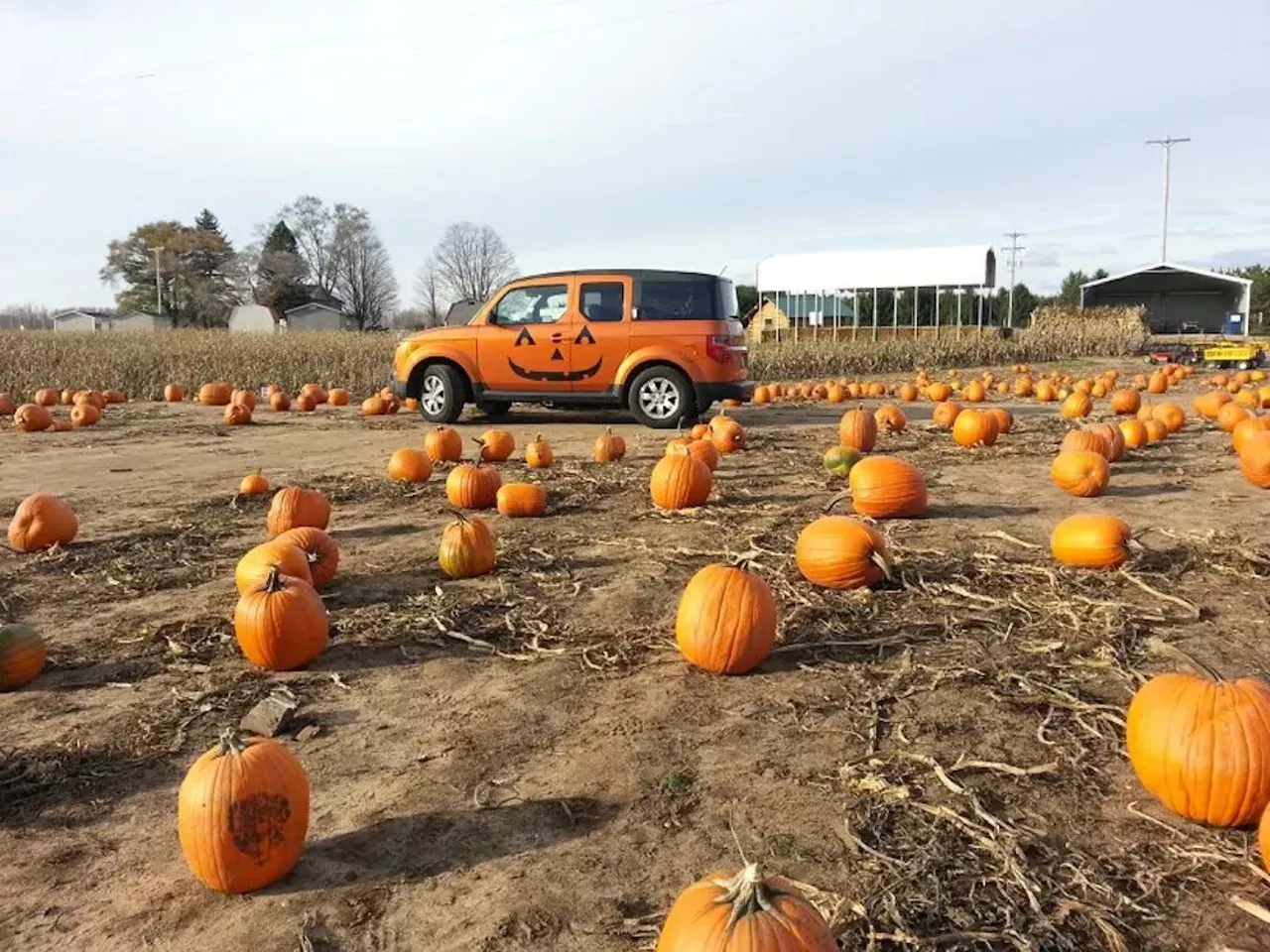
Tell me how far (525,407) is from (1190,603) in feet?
43.6

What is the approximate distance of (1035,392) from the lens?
57.7 ft

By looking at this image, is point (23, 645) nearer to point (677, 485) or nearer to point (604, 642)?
point (604, 642)

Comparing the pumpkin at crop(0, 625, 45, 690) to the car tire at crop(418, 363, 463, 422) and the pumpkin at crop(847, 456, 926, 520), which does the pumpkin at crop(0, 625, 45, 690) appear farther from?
the car tire at crop(418, 363, 463, 422)

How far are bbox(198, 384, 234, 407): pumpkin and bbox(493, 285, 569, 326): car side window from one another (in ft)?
26.4

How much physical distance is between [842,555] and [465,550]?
80.3 inches

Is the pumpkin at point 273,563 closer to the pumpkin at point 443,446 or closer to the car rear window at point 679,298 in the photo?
the pumpkin at point 443,446

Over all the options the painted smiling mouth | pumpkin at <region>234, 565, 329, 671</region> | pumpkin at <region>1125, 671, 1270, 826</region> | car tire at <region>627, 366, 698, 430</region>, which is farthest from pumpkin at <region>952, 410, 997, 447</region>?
pumpkin at <region>234, 565, 329, 671</region>

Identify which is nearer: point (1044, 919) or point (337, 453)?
point (1044, 919)

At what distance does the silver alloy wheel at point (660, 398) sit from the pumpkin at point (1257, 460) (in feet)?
21.5

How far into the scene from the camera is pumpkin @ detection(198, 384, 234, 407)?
18109mm

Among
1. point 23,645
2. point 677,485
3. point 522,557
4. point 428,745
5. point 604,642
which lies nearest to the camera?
point 428,745

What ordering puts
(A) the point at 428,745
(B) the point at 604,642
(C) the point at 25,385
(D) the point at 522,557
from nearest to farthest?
(A) the point at 428,745, (B) the point at 604,642, (D) the point at 522,557, (C) the point at 25,385

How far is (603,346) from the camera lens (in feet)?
39.9

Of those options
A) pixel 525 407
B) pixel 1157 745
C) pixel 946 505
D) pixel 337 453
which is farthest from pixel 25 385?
pixel 1157 745
